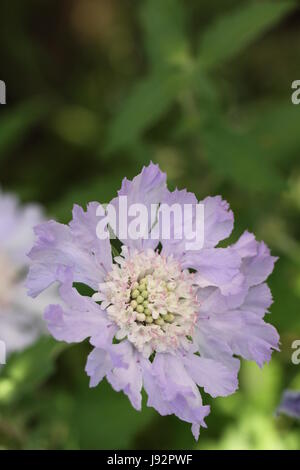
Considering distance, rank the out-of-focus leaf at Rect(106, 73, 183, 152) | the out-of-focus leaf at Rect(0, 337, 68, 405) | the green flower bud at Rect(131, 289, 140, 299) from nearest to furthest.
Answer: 1. the green flower bud at Rect(131, 289, 140, 299)
2. the out-of-focus leaf at Rect(0, 337, 68, 405)
3. the out-of-focus leaf at Rect(106, 73, 183, 152)

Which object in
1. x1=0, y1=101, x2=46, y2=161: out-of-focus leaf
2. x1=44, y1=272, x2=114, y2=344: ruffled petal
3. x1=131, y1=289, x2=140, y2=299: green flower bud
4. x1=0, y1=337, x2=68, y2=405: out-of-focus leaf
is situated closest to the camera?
x1=44, y1=272, x2=114, y2=344: ruffled petal

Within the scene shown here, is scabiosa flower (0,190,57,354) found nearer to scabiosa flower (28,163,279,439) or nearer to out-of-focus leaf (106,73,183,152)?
out-of-focus leaf (106,73,183,152)

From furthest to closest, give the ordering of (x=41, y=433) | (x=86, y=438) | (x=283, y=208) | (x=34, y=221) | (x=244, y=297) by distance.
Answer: (x=283, y=208)
(x=34, y=221)
(x=86, y=438)
(x=41, y=433)
(x=244, y=297)

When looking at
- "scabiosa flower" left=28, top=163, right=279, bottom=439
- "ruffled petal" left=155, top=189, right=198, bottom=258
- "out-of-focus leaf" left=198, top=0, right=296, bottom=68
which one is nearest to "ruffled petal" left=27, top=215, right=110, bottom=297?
"scabiosa flower" left=28, top=163, right=279, bottom=439

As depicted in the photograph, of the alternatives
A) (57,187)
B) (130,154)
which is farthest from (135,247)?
(57,187)

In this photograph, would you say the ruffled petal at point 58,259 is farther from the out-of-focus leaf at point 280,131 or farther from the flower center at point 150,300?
the out-of-focus leaf at point 280,131

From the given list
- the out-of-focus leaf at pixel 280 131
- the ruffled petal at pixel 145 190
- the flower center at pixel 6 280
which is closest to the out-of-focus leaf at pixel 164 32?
the out-of-focus leaf at pixel 280 131
